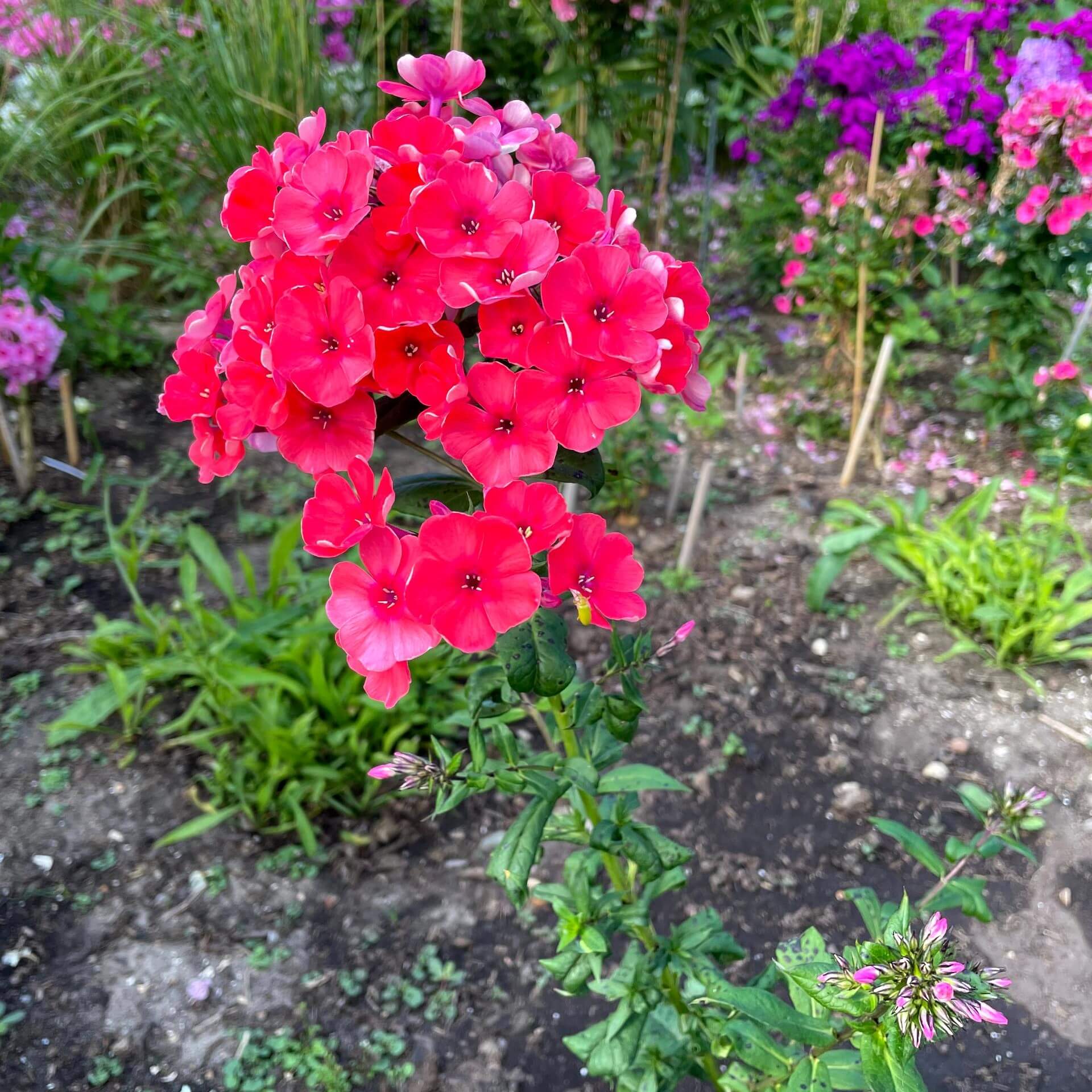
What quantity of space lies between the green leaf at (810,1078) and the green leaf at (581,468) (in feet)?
2.64

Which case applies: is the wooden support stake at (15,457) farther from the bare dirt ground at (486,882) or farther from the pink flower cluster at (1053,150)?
the pink flower cluster at (1053,150)

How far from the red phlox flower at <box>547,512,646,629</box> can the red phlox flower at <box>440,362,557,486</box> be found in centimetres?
9

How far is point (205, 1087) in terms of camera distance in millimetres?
1634

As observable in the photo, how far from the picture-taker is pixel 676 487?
3.12 meters

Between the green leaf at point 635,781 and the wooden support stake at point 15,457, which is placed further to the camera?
the wooden support stake at point 15,457

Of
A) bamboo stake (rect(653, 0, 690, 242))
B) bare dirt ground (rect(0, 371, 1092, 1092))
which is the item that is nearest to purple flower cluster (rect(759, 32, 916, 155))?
bamboo stake (rect(653, 0, 690, 242))

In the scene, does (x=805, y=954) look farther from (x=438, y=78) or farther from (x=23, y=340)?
(x=23, y=340)

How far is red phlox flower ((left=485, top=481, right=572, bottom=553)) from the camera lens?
84 cm

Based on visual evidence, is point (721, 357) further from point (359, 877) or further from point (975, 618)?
point (359, 877)

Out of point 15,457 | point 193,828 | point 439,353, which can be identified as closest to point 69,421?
point 15,457

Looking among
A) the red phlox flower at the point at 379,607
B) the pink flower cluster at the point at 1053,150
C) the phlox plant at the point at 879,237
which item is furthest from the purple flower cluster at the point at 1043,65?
the red phlox flower at the point at 379,607

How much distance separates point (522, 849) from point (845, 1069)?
1.82ft

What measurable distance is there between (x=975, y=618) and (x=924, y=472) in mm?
1031

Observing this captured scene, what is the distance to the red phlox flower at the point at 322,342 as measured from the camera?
0.81 metres
